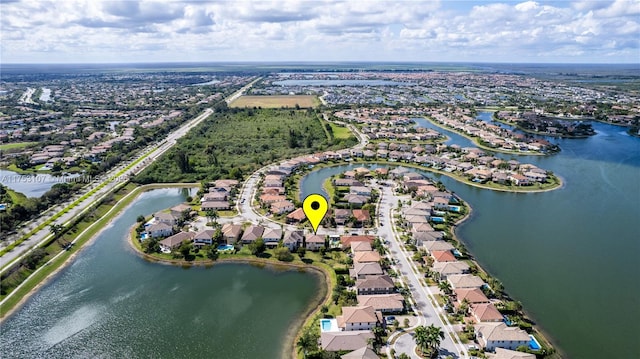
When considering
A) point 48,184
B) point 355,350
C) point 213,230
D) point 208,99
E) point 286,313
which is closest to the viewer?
point 355,350

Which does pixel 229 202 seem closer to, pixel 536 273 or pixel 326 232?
pixel 326 232

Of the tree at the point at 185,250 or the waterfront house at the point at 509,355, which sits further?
the tree at the point at 185,250

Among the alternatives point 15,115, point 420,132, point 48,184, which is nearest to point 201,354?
point 48,184

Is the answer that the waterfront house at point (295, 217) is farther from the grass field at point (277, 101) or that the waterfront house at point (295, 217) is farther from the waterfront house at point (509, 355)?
the grass field at point (277, 101)

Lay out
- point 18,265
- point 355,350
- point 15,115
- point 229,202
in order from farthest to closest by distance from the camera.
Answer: point 15,115
point 229,202
point 18,265
point 355,350

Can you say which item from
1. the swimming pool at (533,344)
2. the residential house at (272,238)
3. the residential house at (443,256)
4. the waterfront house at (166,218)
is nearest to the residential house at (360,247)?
the residential house at (443,256)

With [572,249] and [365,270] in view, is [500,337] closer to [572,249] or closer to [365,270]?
[365,270]

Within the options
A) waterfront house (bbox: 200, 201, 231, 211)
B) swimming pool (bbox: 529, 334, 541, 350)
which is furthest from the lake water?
swimming pool (bbox: 529, 334, 541, 350)
